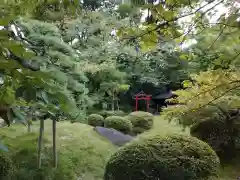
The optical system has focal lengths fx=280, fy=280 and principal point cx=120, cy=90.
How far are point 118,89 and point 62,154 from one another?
287 inches

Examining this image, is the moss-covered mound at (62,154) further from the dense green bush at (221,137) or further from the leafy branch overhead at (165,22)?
the leafy branch overhead at (165,22)

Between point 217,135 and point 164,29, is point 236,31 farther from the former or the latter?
point 217,135

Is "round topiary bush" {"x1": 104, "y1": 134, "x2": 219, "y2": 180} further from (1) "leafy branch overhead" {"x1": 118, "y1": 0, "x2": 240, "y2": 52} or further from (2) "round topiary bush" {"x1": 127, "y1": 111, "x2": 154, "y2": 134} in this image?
(2) "round topiary bush" {"x1": 127, "y1": 111, "x2": 154, "y2": 134}

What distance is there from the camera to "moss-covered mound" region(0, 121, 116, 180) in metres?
4.71

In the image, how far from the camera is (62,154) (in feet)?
17.7

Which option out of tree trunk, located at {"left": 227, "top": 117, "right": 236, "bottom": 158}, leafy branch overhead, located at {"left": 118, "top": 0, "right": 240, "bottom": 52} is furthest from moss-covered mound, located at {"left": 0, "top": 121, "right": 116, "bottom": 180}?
leafy branch overhead, located at {"left": 118, "top": 0, "right": 240, "bottom": 52}

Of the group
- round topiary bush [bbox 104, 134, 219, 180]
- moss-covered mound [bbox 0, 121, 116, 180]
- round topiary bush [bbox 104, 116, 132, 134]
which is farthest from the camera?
round topiary bush [bbox 104, 116, 132, 134]

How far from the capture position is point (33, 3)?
960 millimetres

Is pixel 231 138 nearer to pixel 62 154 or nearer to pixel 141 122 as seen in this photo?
pixel 62 154

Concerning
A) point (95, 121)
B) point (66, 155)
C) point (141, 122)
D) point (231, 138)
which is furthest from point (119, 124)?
point (231, 138)

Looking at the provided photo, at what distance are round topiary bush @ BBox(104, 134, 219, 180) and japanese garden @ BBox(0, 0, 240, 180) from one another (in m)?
0.01

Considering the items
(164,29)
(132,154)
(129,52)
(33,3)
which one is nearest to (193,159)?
(132,154)

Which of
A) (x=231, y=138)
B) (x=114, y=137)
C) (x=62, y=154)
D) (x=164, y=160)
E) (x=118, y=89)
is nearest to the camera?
(x=164, y=160)

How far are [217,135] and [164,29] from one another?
5.03m
